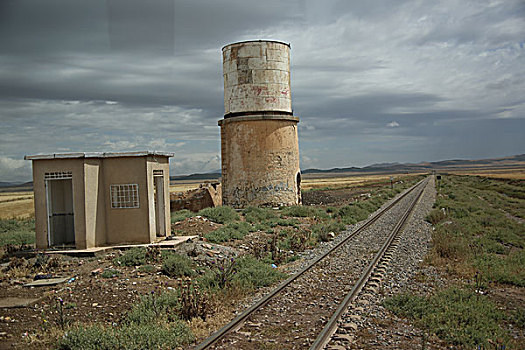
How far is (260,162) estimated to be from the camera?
22688mm

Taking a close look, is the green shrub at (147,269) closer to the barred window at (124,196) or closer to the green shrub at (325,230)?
the barred window at (124,196)

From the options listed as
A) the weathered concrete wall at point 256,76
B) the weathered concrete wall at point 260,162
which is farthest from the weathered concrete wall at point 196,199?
the weathered concrete wall at point 256,76

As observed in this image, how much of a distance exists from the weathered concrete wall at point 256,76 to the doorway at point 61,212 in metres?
11.0

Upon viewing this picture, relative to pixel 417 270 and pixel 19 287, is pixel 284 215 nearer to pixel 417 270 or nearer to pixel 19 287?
pixel 417 270

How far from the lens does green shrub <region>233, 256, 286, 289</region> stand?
957 cm

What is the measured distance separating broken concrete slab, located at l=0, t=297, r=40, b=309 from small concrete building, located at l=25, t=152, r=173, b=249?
3.91 m

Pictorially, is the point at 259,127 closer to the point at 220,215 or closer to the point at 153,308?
the point at 220,215

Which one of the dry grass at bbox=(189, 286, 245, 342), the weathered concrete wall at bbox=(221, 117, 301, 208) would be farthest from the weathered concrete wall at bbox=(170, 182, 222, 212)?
the dry grass at bbox=(189, 286, 245, 342)

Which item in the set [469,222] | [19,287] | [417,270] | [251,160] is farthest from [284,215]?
[19,287]

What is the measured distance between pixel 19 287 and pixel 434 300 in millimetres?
8594

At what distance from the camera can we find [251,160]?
22.8m

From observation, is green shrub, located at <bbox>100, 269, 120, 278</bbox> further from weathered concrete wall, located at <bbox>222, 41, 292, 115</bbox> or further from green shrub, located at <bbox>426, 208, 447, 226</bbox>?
green shrub, located at <bbox>426, 208, 447, 226</bbox>

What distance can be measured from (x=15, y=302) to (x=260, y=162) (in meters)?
15.2

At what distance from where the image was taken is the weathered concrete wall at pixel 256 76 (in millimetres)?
22812
